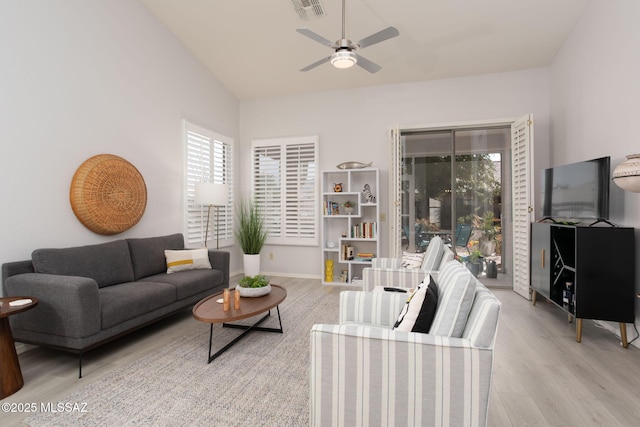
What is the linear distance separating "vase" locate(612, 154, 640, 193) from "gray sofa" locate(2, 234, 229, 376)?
156 inches

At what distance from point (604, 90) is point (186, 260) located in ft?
15.8

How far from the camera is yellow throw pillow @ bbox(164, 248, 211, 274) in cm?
380

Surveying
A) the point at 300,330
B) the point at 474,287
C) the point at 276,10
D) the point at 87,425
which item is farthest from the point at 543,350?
the point at 276,10

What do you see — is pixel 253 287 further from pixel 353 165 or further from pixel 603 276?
pixel 603 276

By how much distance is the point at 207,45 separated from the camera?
4.74 meters

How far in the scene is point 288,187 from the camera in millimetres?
5781

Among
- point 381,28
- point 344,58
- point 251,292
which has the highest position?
point 381,28

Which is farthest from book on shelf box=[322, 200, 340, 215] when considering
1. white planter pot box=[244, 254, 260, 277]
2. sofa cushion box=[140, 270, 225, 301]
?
sofa cushion box=[140, 270, 225, 301]

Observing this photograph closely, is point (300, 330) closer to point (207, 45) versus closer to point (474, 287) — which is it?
point (474, 287)

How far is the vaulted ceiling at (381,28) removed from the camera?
3.80 metres

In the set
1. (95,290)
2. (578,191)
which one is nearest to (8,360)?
(95,290)

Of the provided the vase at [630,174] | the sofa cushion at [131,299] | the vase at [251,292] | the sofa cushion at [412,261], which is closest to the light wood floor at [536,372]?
the sofa cushion at [131,299]

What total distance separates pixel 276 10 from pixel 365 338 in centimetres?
402

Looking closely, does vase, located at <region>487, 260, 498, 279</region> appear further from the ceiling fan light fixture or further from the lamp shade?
the lamp shade
